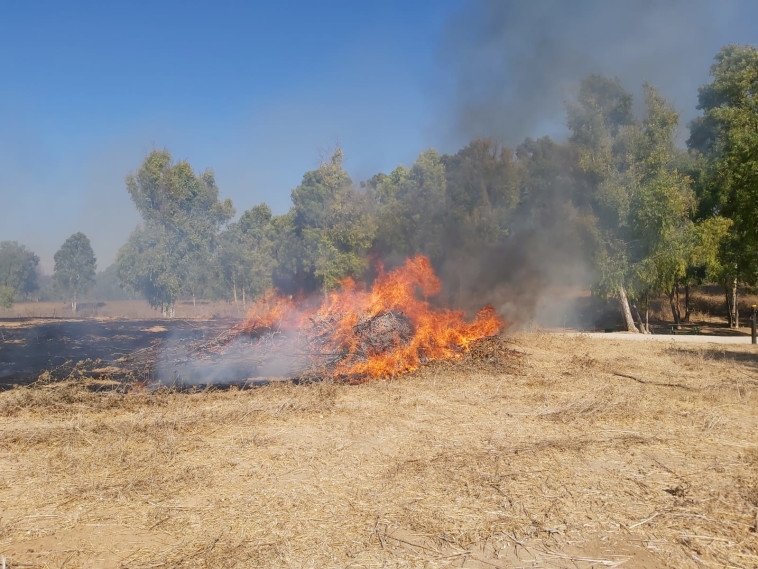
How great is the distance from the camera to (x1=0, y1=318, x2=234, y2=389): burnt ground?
1282 centimetres

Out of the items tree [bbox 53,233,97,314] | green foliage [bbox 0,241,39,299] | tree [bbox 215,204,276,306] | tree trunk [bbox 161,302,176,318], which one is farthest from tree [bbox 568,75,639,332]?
green foliage [bbox 0,241,39,299]


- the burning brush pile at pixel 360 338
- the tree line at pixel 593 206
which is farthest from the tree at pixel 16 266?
the burning brush pile at pixel 360 338

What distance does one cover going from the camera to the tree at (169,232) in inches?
1449

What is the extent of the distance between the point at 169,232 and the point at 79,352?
72.3 feet

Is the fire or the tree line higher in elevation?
the tree line

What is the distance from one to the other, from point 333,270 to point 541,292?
10769 mm

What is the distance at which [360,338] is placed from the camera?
43.6ft

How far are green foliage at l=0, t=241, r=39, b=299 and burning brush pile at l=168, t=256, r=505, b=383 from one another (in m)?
47.1

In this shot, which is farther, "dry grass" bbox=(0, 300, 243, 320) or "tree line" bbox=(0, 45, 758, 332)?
"dry grass" bbox=(0, 300, 243, 320)

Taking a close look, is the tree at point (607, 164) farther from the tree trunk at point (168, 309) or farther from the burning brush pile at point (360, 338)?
the tree trunk at point (168, 309)

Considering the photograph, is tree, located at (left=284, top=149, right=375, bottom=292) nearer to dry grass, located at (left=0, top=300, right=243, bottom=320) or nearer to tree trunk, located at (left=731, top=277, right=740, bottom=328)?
dry grass, located at (left=0, top=300, right=243, bottom=320)

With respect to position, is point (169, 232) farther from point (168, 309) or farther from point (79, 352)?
point (79, 352)


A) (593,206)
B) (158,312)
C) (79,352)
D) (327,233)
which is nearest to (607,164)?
(593,206)

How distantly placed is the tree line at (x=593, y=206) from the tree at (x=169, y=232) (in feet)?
31.9
